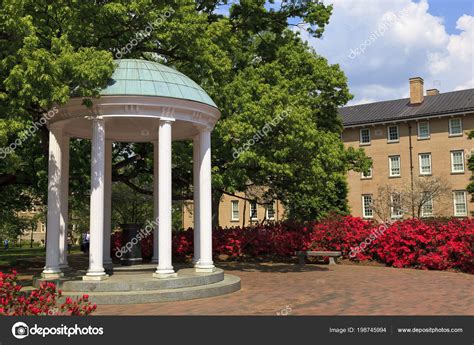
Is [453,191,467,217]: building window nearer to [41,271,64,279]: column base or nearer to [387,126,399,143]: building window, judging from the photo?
[387,126,399,143]: building window

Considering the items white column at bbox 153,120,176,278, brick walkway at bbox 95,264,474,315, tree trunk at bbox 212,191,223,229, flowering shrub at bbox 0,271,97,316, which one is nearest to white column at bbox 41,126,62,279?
white column at bbox 153,120,176,278

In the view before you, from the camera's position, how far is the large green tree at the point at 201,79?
39.3 feet

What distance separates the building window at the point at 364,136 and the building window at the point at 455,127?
8.35 meters

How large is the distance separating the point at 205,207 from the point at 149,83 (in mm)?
Answer: 4032

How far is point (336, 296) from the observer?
12539 millimetres

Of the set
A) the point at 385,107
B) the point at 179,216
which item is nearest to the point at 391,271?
the point at 385,107

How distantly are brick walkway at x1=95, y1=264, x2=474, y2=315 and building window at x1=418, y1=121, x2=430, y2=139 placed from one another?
33573 mm

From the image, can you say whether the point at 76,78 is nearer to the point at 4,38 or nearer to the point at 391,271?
the point at 4,38

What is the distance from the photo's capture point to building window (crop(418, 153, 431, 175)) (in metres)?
48.6

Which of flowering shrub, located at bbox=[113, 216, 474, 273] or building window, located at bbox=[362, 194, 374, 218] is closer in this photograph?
flowering shrub, located at bbox=[113, 216, 474, 273]

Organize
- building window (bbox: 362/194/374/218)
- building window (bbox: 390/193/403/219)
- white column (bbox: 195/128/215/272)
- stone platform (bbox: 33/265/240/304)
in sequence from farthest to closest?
building window (bbox: 362/194/374/218) → building window (bbox: 390/193/403/219) → white column (bbox: 195/128/215/272) → stone platform (bbox: 33/265/240/304)

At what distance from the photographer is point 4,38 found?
13070mm

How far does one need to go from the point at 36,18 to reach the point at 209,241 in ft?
26.6

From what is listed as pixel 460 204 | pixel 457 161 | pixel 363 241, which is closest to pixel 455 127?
pixel 457 161
